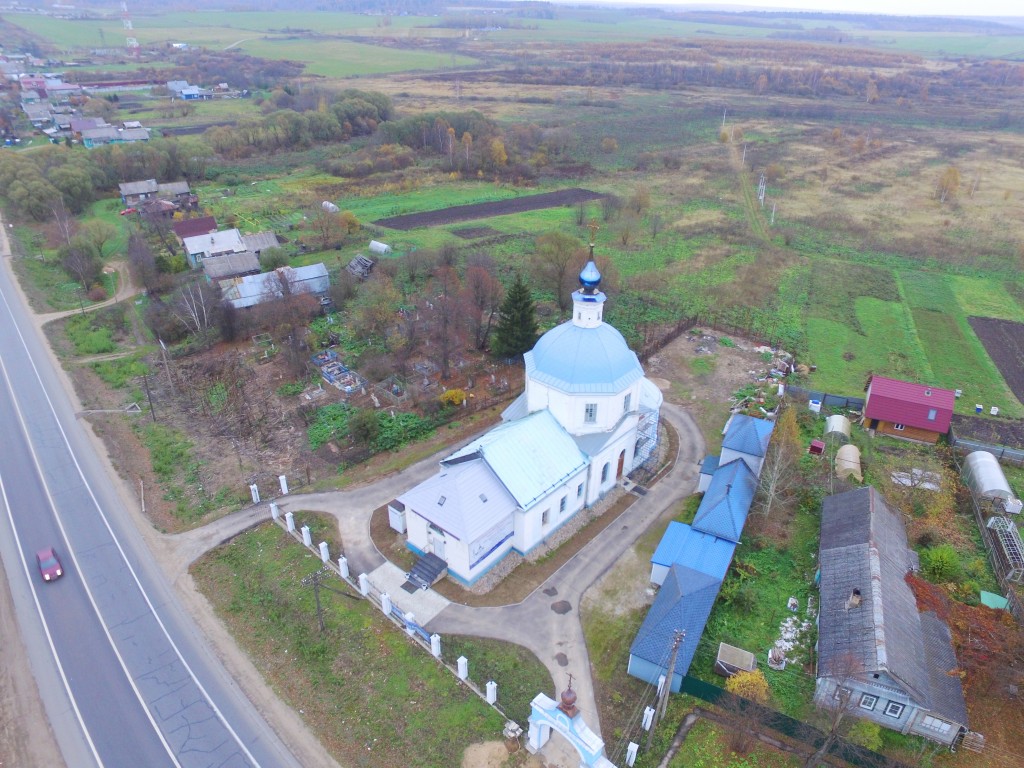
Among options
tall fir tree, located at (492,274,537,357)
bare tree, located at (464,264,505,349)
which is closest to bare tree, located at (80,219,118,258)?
bare tree, located at (464,264,505,349)

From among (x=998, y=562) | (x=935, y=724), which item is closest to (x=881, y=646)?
(x=935, y=724)

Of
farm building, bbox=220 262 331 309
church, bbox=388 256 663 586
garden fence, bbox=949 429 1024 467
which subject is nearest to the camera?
church, bbox=388 256 663 586

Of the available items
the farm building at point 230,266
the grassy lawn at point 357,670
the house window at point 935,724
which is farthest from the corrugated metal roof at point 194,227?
the house window at point 935,724

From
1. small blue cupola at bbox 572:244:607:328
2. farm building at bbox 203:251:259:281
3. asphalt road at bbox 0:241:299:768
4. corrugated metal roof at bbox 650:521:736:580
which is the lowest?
asphalt road at bbox 0:241:299:768

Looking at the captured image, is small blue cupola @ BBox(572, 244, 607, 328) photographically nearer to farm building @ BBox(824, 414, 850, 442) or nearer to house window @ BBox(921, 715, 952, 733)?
farm building @ BBox(824, 414, 850, 442)

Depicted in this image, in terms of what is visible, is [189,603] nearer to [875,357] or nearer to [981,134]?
[875,357]

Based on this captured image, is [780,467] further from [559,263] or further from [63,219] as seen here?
[63,219]
